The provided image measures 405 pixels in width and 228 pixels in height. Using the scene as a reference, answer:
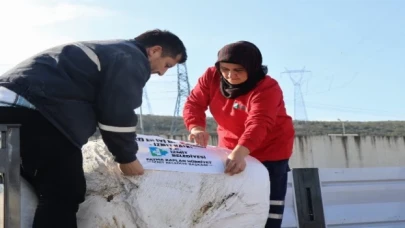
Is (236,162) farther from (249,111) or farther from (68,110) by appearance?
(68,110)

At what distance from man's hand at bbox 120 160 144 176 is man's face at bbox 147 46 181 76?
53cm

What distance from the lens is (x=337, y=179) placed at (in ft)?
15.9

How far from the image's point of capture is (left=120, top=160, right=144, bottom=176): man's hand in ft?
9.21

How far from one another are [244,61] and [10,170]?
1.66 m

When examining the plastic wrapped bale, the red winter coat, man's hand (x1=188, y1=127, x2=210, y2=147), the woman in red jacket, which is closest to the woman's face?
the woman in red jacket

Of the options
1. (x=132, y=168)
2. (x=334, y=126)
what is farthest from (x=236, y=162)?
(x=334, y=126)

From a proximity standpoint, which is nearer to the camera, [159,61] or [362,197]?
[159,61]

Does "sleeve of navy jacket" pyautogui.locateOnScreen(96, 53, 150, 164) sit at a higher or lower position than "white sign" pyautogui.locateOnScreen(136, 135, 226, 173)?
higher

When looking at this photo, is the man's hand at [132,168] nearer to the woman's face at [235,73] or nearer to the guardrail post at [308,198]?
the woman's face at [235,73]

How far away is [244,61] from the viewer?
356 cm

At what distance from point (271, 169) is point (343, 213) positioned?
1.39 meters

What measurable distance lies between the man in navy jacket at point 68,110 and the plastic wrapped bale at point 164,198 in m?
0.16

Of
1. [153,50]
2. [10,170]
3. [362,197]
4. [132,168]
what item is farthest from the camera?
[362,197]

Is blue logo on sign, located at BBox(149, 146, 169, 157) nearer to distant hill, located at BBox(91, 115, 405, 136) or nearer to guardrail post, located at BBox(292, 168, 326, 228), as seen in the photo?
guardrail post, located at BBox(292, 168, 326, 228)
